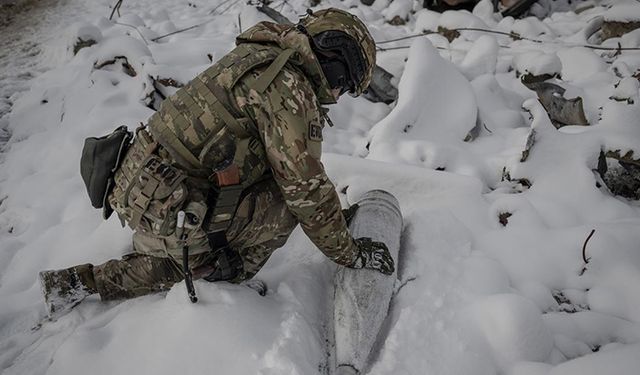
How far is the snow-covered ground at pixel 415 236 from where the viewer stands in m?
1.61

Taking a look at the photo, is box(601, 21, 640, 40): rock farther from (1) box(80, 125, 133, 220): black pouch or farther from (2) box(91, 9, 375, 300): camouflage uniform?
(1) box(80, 125, 133, 220): black pouch

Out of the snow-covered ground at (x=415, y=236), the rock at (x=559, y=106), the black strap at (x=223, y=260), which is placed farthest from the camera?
the rock at (x=559, y=106)

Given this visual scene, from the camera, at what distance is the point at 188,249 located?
1.71 metres

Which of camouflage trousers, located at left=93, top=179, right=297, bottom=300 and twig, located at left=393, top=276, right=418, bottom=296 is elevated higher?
camouflage trousers, located at left=93, top=179, right=297, bottom=300

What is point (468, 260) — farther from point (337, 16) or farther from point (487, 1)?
point (487, 1)

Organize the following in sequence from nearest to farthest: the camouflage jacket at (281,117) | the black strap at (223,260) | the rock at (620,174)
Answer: the camouflage jacket at (281,117)
the black strap at (223,260)
the rock at (620,174)

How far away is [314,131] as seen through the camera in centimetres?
150

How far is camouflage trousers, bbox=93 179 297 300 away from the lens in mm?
1738

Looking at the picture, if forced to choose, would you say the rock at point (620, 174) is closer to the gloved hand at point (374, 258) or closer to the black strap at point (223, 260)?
the gloved hand at point (374, 258)

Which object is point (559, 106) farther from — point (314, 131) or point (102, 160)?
point (102, 160)

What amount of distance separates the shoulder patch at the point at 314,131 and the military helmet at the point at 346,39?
0.28m

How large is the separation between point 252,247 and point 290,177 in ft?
1.77

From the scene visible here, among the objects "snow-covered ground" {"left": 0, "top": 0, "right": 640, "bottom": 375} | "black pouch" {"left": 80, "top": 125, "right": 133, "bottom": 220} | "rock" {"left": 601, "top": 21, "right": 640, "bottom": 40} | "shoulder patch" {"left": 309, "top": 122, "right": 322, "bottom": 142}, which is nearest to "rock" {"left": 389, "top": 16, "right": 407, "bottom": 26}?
"snow-covered ground" {"left": 0, "top": 0, "right": 640, "bottom": 375}

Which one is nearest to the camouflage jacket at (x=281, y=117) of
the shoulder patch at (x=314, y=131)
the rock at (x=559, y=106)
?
the shoulder patch at (x=314, y=131)
